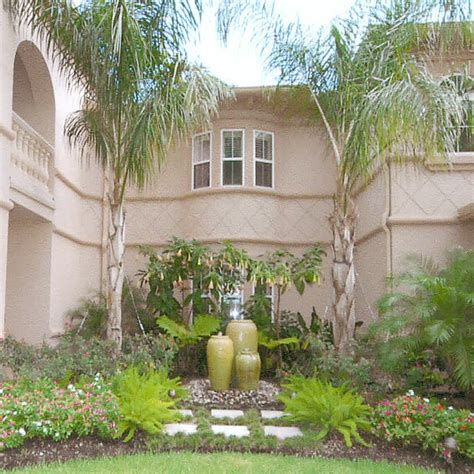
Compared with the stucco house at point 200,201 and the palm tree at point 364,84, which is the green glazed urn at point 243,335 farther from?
the stucco house at point 200,201

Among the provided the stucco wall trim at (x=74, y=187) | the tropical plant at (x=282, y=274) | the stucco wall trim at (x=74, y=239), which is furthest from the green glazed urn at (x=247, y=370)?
the stucco wall trim at (x=74, y=187)

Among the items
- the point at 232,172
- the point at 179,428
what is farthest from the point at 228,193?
the point at 179,428

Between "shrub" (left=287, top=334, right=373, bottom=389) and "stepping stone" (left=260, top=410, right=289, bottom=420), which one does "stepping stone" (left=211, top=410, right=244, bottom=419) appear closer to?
"stepping stone" (left=260, top=410, right=289, bottom=420)

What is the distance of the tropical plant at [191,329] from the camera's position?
34.3 ft

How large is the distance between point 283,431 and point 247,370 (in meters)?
2.39

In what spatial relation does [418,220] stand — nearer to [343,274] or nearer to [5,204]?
[343,274]

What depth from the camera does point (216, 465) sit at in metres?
5.79

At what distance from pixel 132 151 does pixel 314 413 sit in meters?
4.53

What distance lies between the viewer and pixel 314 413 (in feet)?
22.7

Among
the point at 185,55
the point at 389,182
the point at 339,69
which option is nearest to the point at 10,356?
the point at 185,55

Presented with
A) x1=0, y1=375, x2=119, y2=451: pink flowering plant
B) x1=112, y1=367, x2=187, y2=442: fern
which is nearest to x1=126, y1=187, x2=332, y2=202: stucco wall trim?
x1=112, y1=367, x2=187, y2=442: fern

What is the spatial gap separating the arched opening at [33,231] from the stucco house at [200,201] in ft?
0.07

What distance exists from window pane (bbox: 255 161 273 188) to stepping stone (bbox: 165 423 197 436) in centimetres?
746

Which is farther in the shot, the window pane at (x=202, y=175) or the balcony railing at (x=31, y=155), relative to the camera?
the window pane at (x=202, y=175)
